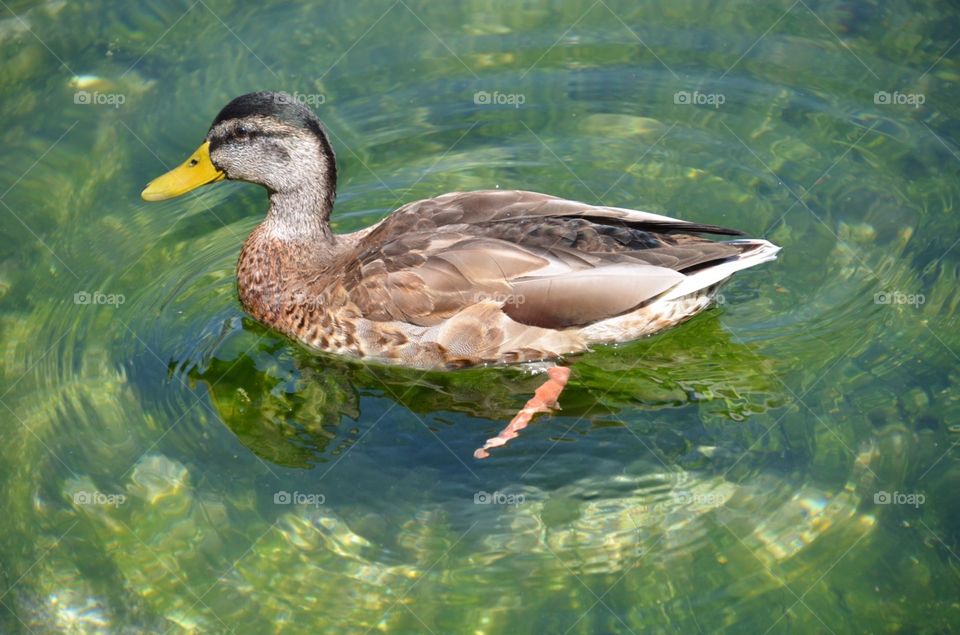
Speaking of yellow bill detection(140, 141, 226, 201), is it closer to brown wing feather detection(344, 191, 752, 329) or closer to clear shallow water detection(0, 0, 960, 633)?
clear shallow water detection(0, 0, 960, 633)

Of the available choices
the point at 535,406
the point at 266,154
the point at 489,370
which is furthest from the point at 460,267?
the point at 266,154

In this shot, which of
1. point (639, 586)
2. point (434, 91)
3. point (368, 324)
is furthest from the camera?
point (434, 91)

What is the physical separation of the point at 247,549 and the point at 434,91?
175 inches

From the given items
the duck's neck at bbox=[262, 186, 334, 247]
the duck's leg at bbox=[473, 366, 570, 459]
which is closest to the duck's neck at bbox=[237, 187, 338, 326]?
the duck's neck at bbox=[262, 186, 334, 247]

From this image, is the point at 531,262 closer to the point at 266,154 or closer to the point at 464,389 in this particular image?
the point at 464,389

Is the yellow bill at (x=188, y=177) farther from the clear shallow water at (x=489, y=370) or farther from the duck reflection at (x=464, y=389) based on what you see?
the duck reflection at (x=464, y=389)

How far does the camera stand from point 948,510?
20.9 ft

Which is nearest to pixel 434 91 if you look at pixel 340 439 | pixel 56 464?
pixel 340 439

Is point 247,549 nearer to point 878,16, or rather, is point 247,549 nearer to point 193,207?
point 193,207

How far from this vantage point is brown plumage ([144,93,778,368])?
280 inches

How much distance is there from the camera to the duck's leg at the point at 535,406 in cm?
691

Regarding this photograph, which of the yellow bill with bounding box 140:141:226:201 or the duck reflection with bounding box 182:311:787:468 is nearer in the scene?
the duck reflection with bounding box 182:311:787:468

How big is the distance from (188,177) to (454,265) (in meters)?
1.97

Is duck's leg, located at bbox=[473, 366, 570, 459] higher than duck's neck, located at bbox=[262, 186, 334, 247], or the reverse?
duck's neck, located at bbox=[262, 186, 334, 247]
